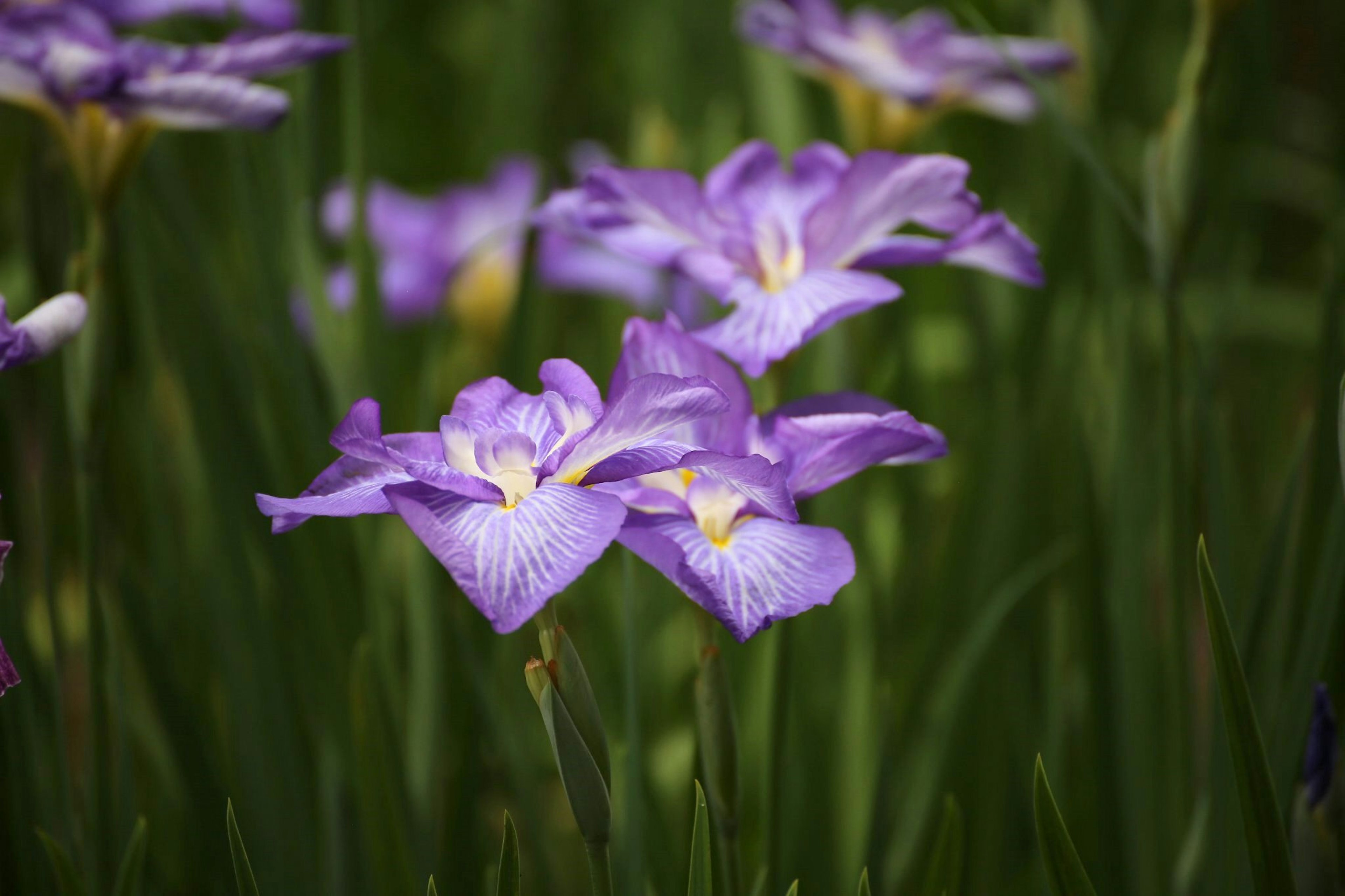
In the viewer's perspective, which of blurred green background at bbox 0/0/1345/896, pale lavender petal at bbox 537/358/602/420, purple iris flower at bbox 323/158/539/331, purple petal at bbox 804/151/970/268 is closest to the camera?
pale lavender petal at bbox 537/358/602/420

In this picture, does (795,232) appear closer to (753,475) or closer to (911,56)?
(753,475)

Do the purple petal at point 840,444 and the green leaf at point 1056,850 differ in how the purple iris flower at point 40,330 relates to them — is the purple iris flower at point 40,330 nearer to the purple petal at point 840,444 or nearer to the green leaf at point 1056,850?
the purple petal at point 840,444

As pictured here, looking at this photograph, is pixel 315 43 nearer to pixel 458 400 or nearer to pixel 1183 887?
pixel 458 400

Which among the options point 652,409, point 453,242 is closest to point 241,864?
point 652,409

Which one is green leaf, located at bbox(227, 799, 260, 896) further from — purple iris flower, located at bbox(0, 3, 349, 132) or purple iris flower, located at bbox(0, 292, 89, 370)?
purple iris flower, located at bbox(0, 3, 349, 132)

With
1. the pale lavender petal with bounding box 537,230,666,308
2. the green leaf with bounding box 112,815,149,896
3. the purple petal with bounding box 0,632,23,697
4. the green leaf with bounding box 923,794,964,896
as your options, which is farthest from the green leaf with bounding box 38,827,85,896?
the pale lavender petal with bounding box 537,230,666,308

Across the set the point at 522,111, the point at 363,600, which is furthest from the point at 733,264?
the point at 522,111
